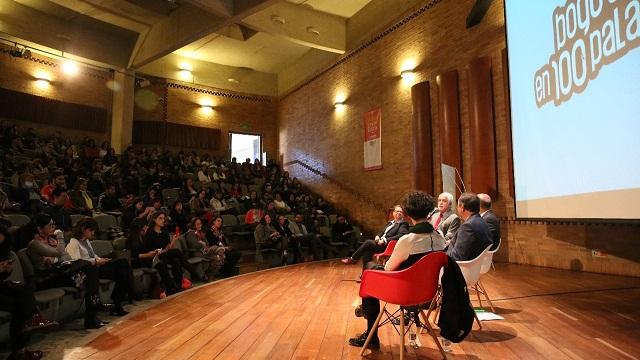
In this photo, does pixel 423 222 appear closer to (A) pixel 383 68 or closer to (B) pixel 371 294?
(B) pixel 371 294

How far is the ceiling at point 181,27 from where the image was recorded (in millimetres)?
9344

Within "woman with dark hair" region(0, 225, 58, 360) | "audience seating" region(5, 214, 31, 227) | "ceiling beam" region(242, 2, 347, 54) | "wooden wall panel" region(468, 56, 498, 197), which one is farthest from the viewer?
"ceiling beam" region(242, 2, 347, 54)

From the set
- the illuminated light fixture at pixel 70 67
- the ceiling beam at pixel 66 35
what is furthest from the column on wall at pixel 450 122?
the illuminated light fixture at pixel 70 67

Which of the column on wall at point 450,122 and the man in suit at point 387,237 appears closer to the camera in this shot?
the man in suit at point 387,237

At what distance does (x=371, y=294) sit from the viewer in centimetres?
244

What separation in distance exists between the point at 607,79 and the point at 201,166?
9.68 m

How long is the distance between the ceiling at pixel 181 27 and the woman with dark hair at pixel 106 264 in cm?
578

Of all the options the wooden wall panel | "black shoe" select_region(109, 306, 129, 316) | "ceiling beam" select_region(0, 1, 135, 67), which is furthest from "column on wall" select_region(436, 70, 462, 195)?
"ceiling beam" select_region(0, 1, 135, 67)

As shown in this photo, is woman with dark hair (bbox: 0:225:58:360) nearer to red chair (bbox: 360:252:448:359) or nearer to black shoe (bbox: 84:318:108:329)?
black shoe (bbox: 84:318:108:329)

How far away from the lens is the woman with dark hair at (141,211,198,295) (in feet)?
15.0

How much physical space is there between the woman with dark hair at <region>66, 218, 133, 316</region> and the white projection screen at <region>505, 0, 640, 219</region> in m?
4.21

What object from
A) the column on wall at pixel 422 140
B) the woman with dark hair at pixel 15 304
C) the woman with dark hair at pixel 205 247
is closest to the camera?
the woman with dark hair at pixel 15 304

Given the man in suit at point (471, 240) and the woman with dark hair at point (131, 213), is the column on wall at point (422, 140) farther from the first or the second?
the woman with dark hair at point (131, 213)

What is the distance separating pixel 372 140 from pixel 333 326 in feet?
22.6
